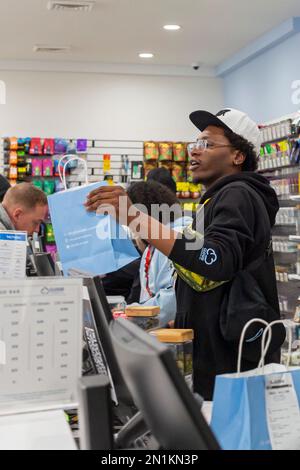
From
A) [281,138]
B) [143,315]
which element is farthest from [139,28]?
[143,315]

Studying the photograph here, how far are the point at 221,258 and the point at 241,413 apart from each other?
83 centimetres

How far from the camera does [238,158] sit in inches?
110

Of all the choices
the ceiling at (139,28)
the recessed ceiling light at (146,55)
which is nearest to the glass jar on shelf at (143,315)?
the ceiling at (139,28)

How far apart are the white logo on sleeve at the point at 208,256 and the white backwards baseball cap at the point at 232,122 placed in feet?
2.30

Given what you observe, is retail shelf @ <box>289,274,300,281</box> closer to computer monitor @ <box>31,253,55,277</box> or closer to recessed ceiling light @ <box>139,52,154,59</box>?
recessed ceiling light @ <box>139,52,154,59</box>

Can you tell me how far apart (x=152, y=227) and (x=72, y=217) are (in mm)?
290

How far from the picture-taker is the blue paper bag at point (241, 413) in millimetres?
1509

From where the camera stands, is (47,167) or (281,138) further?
(47,167)

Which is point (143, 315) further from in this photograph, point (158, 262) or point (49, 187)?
point (49, 187)
